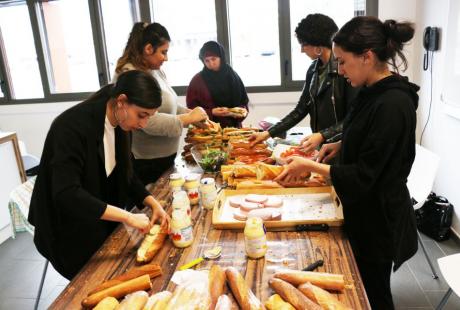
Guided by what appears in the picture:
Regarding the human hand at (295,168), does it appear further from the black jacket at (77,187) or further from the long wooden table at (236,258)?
the black jacket at (77,187)

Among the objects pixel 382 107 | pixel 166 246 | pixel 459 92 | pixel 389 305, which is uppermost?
pixel 382 107

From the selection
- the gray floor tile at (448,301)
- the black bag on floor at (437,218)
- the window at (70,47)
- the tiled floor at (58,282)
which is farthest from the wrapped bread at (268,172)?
the window at (70,47)

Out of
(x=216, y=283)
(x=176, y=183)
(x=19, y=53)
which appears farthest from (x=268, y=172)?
(x=19, y=53)

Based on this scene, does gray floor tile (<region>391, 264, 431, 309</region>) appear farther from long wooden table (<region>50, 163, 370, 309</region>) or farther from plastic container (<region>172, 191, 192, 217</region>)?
plastic container (<region>172, 191, 192, 217</region>)

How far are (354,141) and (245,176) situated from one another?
60 centimetres

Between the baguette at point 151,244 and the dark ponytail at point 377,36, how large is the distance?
907mm

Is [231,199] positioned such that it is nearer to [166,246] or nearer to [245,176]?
[245,176]

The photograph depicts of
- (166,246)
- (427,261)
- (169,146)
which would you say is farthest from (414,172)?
(166,246)

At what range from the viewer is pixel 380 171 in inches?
52.3

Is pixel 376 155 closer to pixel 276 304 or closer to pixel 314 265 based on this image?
pixel 314 265

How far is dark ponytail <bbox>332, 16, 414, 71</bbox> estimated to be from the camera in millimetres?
1316

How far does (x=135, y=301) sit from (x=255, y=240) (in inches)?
15.3

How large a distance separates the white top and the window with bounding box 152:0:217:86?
3.22 metres

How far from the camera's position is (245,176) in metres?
1.87
